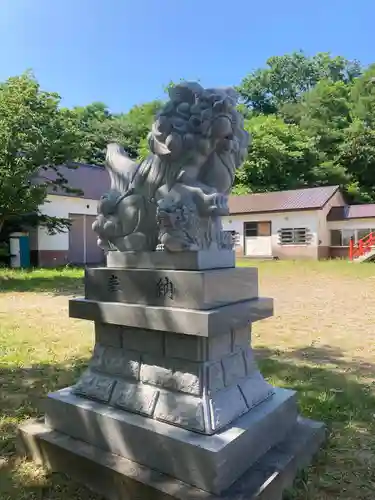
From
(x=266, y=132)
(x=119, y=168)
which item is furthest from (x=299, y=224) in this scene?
(x=119, y=168)

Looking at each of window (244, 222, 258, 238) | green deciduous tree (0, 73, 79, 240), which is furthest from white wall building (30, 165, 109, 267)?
window (244, 222, 258, 238)

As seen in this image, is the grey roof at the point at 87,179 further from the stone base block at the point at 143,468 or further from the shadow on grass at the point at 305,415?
the stone base block at the point at 143,468

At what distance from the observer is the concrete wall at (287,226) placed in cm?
2142

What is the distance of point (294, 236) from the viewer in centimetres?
2212

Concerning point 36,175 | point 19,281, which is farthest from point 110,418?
point 19,281

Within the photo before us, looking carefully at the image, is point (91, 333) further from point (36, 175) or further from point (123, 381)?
point (36, 175)

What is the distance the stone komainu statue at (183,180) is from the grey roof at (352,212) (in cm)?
2004

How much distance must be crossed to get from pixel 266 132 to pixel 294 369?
23.2m

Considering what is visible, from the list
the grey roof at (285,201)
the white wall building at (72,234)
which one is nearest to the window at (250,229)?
the grey roof at (285,201)

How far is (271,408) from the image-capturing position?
2615 mm

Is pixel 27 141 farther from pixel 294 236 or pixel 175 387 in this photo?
pixel 294 236

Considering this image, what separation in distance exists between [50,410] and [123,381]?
615mm

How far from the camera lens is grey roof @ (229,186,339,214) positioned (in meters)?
21.4

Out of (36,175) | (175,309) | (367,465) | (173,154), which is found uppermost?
(36,175)
